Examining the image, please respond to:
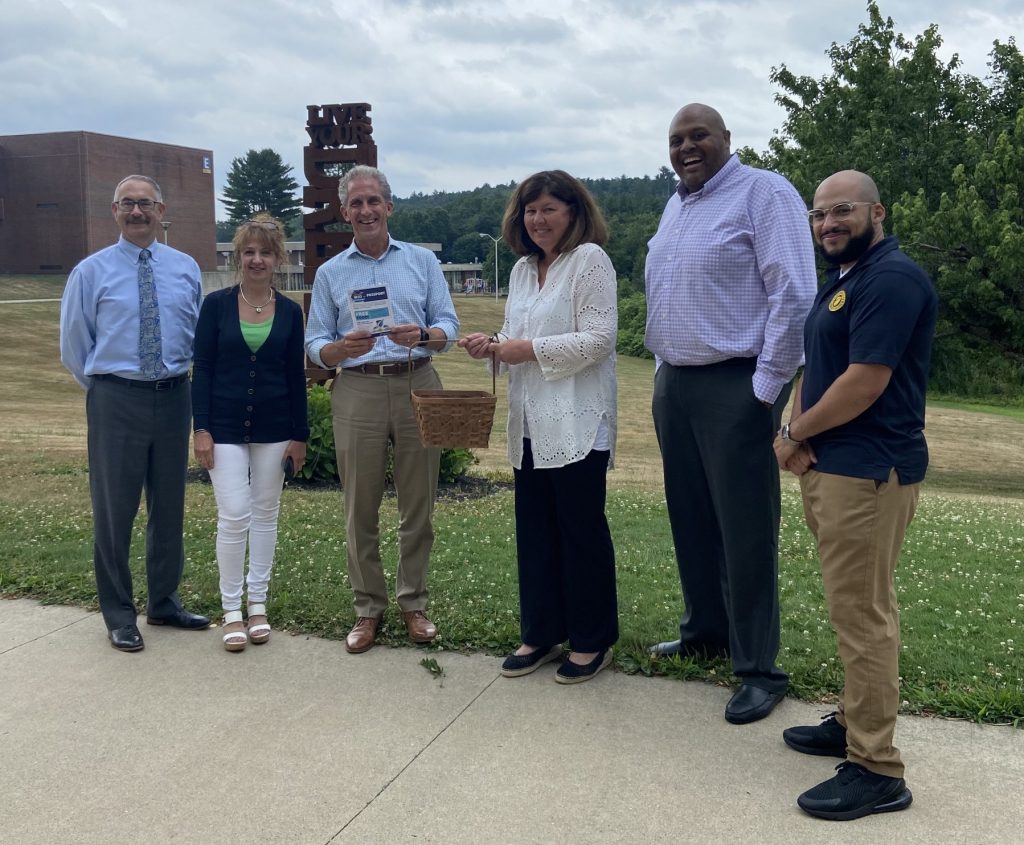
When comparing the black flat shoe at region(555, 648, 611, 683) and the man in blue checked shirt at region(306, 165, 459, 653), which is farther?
the man in blue checked shirt at region(306, 165, 459, 653)

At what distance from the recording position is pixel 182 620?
498cm

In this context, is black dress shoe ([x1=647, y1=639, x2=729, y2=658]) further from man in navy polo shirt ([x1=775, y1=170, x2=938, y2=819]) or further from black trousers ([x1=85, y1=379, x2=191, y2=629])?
black trousers ([x1=85, y1=379, x2=191, y2=629])

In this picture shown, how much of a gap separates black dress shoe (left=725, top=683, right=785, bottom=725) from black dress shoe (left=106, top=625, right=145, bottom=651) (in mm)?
2795

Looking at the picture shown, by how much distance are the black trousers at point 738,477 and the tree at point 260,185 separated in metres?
106

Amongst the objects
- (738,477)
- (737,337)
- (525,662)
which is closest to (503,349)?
(737,337)

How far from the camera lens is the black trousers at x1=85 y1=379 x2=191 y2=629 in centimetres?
476

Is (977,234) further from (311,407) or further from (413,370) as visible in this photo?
(413,370)

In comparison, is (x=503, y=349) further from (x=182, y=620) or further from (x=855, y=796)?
(x=182, y=620)

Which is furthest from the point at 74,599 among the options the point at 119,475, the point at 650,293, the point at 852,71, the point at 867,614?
the point at 852,71

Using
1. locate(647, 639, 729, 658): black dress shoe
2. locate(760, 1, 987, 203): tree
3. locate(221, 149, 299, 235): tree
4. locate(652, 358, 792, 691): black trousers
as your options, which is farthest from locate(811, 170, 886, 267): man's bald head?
locate(221, 149, 299, 235): tree

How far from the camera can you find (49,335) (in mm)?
36375

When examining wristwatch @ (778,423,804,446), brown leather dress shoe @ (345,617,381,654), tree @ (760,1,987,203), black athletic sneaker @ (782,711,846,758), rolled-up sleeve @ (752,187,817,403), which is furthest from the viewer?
tree @ (760,1,987,203)

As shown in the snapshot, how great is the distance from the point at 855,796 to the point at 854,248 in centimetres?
174

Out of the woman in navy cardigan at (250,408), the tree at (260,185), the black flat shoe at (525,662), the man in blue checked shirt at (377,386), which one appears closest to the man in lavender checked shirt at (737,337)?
the black flat shoe at (525,662)
